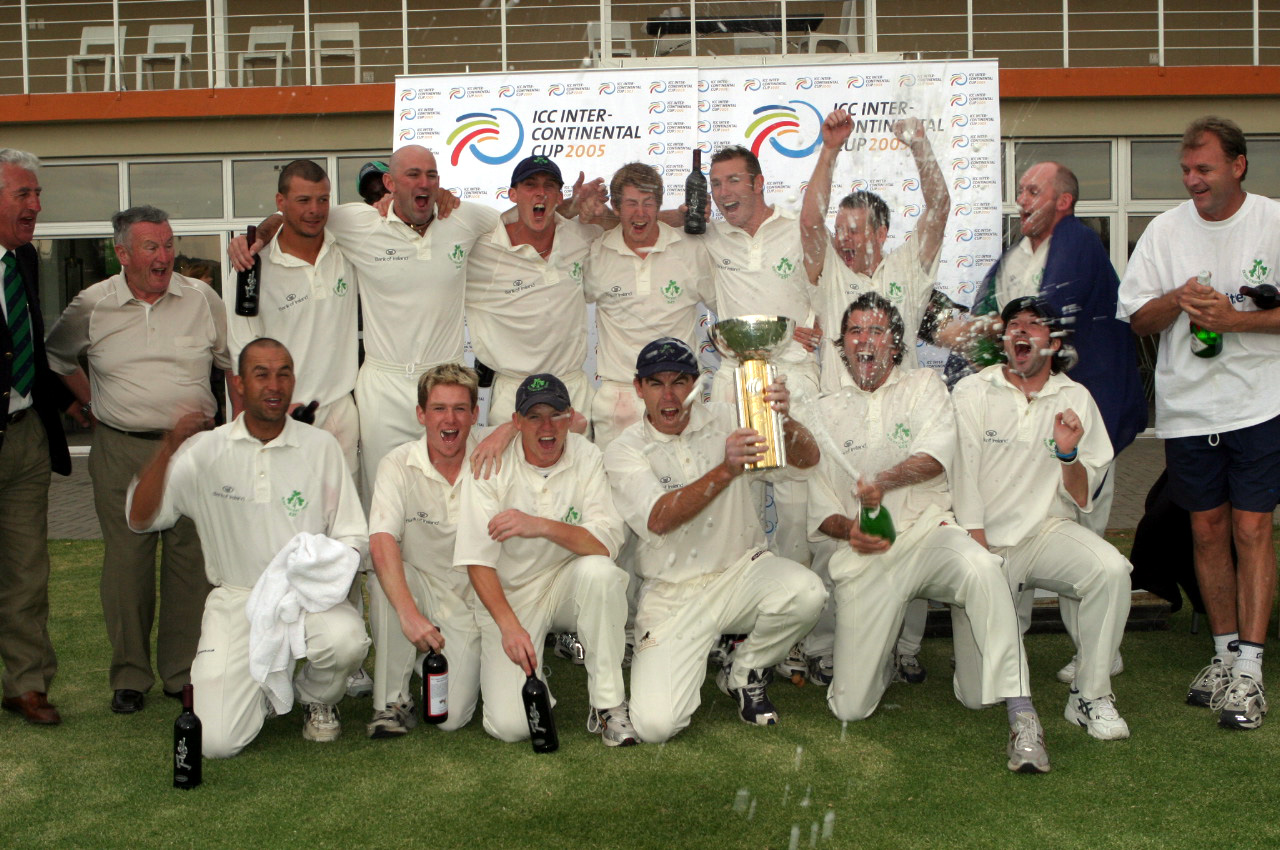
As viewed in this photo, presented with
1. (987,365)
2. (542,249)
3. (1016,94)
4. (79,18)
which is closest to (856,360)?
(987,365)

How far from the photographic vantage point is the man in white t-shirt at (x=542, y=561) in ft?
15.6

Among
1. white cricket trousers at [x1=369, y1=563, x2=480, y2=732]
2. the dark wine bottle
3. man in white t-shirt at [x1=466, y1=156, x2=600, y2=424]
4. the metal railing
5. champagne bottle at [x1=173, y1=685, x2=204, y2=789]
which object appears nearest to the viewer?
champagne bottle at [x1=173, y1=685, x2=204, y2=789]

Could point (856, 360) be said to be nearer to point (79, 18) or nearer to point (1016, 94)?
point (1016, 94)

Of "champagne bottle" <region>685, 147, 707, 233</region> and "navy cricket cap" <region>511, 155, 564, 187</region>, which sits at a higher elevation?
"navy cricket cap" <region>511, 155, 564, 187</region>

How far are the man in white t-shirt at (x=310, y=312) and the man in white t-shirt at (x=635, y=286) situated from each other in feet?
4.00

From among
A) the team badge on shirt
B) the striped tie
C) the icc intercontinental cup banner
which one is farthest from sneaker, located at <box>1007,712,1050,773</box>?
the icc intercontinental cup banner

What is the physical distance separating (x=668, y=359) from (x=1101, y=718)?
6.92 feet

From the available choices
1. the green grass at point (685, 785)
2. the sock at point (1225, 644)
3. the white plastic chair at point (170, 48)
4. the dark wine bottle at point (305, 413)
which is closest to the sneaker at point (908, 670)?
the green grass at point (685, 785)

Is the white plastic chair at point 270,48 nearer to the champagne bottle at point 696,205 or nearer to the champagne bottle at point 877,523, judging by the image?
the champagne bottle at point 696,205

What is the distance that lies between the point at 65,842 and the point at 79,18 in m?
14.4

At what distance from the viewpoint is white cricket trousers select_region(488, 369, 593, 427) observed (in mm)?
5965

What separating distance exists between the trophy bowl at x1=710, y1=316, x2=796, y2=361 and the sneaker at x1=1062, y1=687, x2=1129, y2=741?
5.80 feet

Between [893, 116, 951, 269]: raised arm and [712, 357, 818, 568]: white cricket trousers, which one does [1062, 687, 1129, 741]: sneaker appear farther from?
[893, 116, 951, 269]: raised arm

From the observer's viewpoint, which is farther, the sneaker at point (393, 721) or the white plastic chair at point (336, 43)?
the white plastic chair at point (336, 43)
